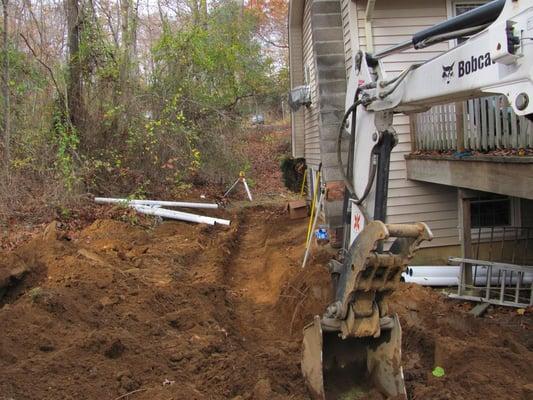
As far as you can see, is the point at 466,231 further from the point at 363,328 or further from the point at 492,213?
the point at 363,328

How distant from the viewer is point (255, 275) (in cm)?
1002

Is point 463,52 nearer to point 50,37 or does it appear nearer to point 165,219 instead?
point 165,219

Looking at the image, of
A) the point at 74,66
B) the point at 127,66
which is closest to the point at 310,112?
the point at 127,66

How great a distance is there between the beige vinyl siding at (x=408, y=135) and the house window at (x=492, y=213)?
343mm

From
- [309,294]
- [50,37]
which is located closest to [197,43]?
[50,37]

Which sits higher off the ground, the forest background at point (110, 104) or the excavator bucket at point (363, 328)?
the forest background at point (110, 104)

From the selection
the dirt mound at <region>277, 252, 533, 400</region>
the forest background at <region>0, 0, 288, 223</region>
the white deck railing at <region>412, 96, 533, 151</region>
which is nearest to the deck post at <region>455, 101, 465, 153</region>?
the white deck railing at <region>412, 96, 533, 151</region>

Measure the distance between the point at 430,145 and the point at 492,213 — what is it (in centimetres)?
192

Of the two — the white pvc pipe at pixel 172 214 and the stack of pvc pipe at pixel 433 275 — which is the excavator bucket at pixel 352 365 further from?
the white pvc pipe at pixel 172 214

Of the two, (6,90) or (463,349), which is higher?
(6,90)

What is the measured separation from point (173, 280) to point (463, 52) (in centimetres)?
624

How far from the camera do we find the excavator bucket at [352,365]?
4.18 metres

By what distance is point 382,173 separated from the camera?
402 cm

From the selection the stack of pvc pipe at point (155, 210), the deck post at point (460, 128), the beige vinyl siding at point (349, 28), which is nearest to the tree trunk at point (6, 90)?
the stack of pvc pipe at point (155, 210)
